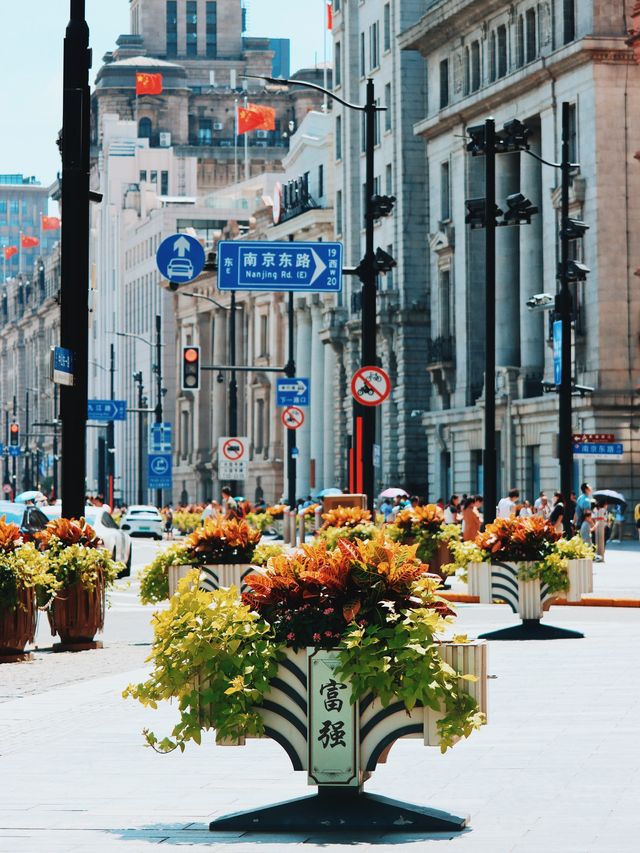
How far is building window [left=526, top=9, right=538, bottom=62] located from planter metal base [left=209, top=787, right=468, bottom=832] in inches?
2538

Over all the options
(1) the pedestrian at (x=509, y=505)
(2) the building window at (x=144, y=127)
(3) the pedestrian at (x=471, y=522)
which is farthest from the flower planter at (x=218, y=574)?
(2) the building window at (x=144, y=127)

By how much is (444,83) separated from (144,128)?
111727 millimetres

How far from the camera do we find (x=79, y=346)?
20.1 m

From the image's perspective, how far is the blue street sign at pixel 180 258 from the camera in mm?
37844

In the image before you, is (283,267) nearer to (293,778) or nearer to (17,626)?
(17,626)

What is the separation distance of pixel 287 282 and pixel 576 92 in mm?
33216

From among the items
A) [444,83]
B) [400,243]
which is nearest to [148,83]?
[400,243]

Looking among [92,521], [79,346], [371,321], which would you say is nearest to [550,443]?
[92,521]

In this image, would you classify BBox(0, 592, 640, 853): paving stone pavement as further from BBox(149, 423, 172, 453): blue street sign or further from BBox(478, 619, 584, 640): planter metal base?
BBox(149, 423, 172, 453): blue street sign

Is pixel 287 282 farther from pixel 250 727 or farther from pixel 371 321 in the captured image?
pixel 250 727

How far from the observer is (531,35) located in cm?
7231

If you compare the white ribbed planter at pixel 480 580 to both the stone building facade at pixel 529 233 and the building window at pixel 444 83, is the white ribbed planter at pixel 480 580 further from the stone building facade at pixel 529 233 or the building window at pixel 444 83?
the building window at pixel 444 83

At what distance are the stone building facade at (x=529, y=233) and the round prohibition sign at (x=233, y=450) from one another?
1642cm

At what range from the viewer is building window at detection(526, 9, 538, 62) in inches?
2837
